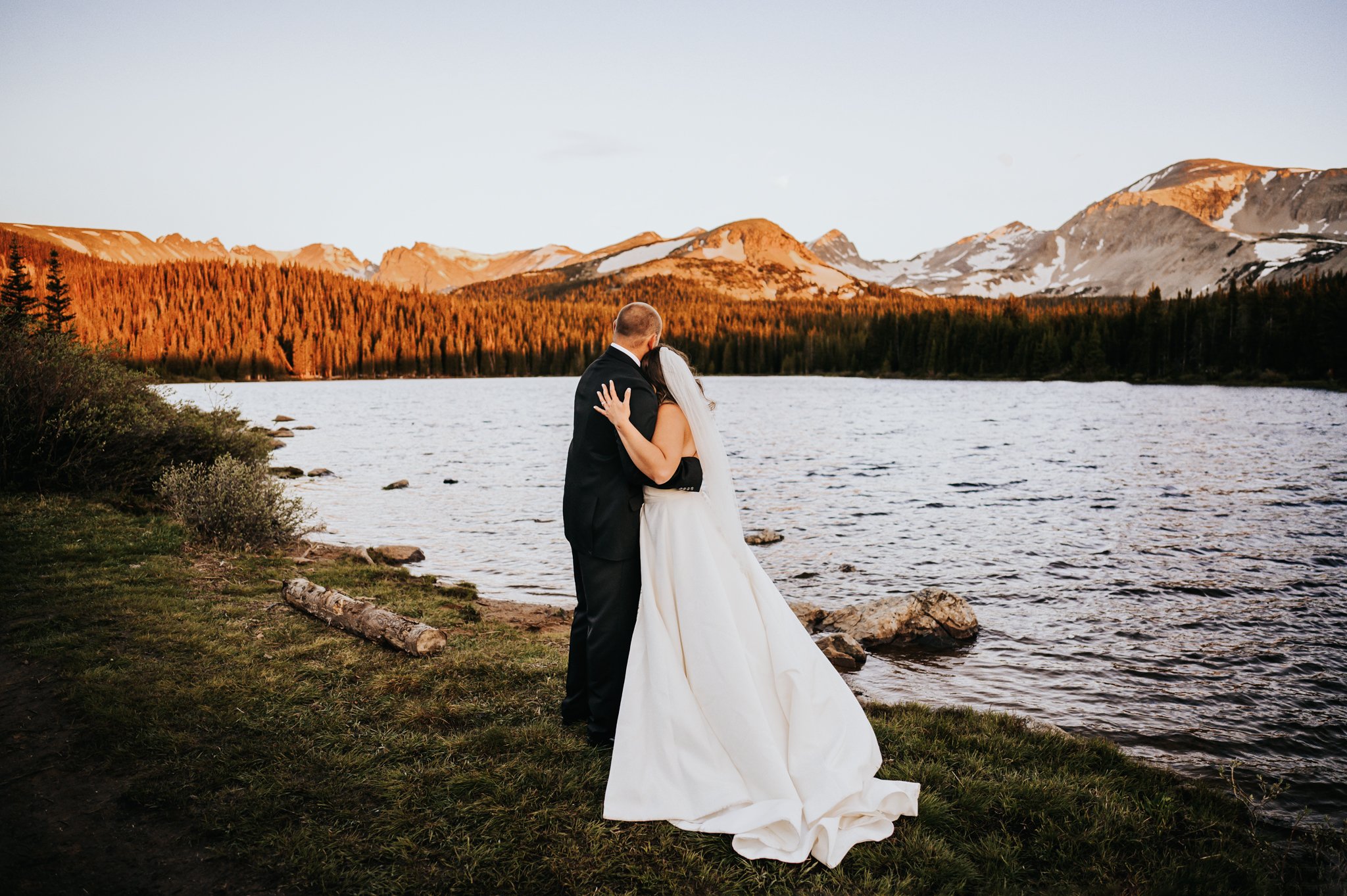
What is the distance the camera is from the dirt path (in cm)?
420

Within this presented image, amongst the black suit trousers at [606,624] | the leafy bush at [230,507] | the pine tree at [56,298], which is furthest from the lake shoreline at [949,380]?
the black suit trousers at [606,624]

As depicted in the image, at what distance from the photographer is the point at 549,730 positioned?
631cm

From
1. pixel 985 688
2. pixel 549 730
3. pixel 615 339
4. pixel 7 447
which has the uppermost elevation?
pixel 615 339

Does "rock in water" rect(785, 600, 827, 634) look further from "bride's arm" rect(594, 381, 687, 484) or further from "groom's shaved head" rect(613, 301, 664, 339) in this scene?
"groom's shaved head" rect(613, 301, 664, 339)

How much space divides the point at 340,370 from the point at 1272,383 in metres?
155

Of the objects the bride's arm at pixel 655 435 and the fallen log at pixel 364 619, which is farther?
the fallen log at pixel 364 619

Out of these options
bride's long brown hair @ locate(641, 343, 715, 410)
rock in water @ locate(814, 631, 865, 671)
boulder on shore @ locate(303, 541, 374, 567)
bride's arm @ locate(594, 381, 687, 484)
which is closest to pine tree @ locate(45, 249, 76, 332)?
boulder on shore @ locate(303, 541, 374, 567)

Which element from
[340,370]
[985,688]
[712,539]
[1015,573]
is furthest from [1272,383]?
[340,370]

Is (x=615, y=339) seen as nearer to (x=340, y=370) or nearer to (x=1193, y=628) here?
(x=1193, y=628)

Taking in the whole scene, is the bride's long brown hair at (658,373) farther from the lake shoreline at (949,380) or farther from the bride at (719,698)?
the lake shoreline at (949,380)

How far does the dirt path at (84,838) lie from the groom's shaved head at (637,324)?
4160 millimetres

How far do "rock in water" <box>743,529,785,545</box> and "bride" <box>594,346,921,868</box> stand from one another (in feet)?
45.9

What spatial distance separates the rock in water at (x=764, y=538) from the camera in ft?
65.3

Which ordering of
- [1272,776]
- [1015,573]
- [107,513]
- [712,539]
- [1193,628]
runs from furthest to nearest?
[1015,573] < [107,513] < [1193,628] < [1272,776] < [712,539]
